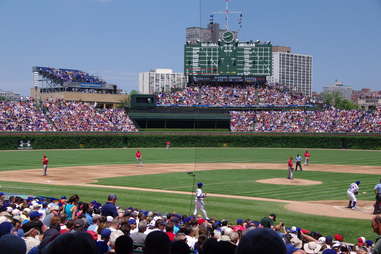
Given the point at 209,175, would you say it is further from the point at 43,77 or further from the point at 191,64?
the point at 43,77

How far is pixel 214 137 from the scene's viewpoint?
64750 mm

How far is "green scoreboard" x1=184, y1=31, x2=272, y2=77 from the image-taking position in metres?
81.7

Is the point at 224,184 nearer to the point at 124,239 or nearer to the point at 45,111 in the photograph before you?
the point at 124,239

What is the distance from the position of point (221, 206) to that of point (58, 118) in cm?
5126

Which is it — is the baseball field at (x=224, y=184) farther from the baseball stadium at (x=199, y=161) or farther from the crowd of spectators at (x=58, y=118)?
the crowd of spectators at (x=58, y=118)

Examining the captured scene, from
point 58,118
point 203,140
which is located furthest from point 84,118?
point 203,140

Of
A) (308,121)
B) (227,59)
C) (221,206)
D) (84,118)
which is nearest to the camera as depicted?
(221,206)

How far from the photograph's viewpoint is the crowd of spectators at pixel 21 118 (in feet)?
204

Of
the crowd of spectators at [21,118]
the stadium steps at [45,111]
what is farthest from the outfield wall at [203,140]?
the stadium steps at [45,111]

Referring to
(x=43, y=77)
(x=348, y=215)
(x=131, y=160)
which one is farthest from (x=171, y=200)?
(x=43, y=77)

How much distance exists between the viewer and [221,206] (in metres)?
21.4

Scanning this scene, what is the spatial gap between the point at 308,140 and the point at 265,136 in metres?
5.77

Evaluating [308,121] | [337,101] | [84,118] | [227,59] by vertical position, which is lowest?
[308,121]

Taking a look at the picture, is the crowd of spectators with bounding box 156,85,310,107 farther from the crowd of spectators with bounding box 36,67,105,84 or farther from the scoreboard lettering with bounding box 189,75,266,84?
the crowd of spectators with bounding box 36,67,105,84
